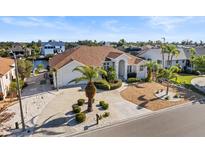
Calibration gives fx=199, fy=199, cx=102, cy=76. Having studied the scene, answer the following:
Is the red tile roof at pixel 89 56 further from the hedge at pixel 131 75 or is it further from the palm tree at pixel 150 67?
the palm tree at pixel 150 67

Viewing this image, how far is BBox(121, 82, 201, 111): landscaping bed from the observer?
23047 mm

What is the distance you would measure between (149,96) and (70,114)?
11.3 m

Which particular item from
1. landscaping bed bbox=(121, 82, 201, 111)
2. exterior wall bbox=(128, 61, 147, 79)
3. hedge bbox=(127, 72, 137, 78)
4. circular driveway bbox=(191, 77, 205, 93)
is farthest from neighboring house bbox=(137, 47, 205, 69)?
landscaping bed bbox=(121, 82, 201, 111)

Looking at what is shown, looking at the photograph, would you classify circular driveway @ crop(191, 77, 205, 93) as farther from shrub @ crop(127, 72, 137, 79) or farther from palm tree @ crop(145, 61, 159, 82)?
shrub @ crop(127, 72, 137, 79)

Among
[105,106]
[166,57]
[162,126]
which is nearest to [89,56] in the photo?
[105,106]

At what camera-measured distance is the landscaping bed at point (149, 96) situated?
75.6ft

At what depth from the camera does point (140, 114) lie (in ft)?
66.4

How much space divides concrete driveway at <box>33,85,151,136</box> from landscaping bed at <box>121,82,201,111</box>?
3.77ft

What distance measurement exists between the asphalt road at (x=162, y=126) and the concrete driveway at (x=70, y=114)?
3.59 ft

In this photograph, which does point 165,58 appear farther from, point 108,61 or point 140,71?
point 108,61

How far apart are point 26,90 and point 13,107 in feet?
24.7

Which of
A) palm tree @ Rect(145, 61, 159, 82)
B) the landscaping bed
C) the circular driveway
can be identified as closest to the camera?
the landscaping bed

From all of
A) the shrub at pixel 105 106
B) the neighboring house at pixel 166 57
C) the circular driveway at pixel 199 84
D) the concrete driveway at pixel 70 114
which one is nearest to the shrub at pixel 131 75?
the concrete driveway at pixel 70 114

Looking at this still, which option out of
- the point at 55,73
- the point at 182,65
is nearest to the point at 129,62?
the point at 55,73
